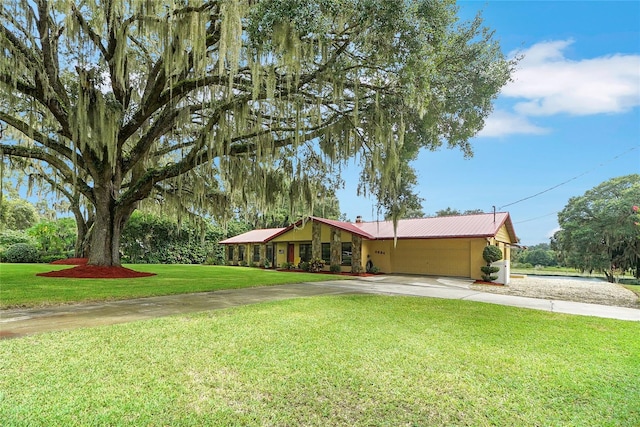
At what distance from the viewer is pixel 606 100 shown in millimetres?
14141

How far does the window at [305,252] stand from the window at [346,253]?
2.79 m

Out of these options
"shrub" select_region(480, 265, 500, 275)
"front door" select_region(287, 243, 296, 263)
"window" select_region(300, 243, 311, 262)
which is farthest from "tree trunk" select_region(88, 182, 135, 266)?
"shrub" select_region(480, 265, 500, 275)

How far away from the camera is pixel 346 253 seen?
20.0m

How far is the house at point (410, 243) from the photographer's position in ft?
58.2

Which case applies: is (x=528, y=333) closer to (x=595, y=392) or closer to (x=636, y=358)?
(x=636, y=358)

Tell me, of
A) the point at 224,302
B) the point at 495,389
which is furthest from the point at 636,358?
the point at 224,302

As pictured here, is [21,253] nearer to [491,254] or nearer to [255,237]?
[255,237]

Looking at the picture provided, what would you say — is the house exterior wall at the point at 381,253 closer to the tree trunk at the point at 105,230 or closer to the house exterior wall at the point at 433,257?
the house exterior wall at the point at 433,257

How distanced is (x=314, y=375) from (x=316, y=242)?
18.0 m

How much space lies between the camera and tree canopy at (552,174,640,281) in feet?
78.0

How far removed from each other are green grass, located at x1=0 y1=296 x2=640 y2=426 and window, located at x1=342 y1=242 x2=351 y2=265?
571 inches

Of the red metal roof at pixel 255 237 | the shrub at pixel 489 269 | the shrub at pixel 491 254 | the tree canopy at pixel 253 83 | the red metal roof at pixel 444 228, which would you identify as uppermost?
the tree canopy at pixel 253 83

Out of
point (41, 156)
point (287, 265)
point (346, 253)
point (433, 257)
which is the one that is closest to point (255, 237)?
point (287, 265)

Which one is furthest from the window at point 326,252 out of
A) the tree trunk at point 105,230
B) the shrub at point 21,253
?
the shrub at point 21,253
